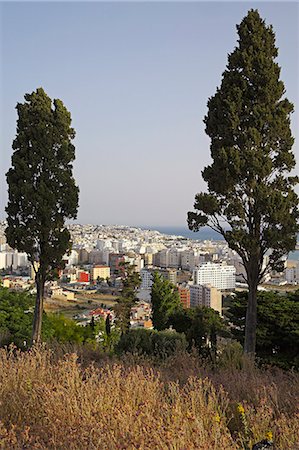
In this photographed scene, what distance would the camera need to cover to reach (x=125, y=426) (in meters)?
2.51

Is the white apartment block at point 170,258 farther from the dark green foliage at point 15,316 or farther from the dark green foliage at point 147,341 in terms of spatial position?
the dark green foliage at point 147,341

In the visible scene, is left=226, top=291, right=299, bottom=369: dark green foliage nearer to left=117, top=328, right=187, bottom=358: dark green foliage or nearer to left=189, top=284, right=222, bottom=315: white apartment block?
left=117, top=328, right=187, bottom=358: dark green foliage

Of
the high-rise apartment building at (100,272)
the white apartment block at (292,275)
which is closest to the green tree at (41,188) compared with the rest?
the white apartment block at (292,275)

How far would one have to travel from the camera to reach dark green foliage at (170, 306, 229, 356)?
10.9m

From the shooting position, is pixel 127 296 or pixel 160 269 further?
pixel 160 269

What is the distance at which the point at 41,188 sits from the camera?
34.0ft

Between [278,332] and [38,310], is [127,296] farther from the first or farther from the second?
[278,332]

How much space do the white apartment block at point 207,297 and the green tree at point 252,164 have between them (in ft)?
134

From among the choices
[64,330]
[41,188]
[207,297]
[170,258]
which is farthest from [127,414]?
[170,258]

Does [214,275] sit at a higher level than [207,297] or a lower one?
higher

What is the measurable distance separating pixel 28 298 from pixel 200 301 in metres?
41.1

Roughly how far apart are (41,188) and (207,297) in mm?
42694

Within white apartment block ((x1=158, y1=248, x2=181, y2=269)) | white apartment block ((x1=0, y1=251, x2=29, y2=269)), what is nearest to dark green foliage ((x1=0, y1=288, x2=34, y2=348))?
white apartment block ((x1=0, y1=251, x2=29, y2=269))

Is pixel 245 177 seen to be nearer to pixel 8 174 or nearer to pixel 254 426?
pixel 8 174
